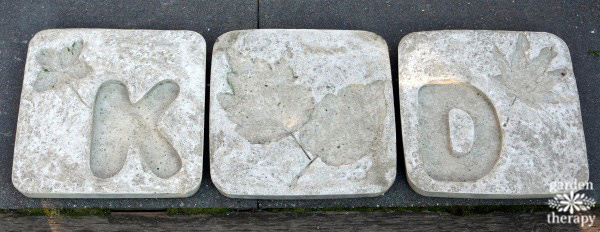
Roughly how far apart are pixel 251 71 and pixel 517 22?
0.94 meters

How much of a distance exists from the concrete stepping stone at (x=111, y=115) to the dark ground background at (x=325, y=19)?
15cm

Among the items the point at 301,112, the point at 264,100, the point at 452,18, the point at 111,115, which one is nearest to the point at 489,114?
the point at 452,18

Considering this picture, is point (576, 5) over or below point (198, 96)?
over

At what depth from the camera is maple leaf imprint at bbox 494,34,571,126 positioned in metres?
1.65

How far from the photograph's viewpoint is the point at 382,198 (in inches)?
66.6

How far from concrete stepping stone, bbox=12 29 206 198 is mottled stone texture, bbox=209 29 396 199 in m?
0.09

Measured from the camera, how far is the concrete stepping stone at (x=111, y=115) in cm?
156

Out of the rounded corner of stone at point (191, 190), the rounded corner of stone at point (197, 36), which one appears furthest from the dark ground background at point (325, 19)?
the rounded corner of stone at point (191, 190)

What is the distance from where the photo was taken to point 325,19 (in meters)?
1.84

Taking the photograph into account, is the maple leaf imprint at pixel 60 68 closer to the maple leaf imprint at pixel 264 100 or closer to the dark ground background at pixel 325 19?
the dark ground background at pixel 325 19

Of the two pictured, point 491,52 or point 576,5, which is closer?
point 491,52

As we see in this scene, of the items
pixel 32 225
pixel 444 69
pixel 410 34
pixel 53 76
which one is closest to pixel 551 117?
pixel 444 69

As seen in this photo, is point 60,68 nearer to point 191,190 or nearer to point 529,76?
point 191,190

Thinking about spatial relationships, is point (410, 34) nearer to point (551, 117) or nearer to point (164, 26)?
point (551, 117)
